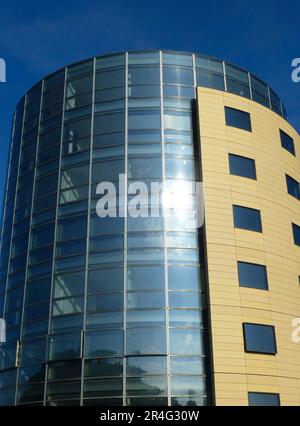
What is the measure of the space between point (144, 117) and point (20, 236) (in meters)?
9.85

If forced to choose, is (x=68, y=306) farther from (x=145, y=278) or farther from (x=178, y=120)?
(x=178, y=120)

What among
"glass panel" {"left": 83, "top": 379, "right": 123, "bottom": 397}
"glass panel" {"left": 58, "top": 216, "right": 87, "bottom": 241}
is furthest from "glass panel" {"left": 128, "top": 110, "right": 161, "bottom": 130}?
"glass panel" {"left": 83, "top": 379, "right": 123, "bottom": 397}

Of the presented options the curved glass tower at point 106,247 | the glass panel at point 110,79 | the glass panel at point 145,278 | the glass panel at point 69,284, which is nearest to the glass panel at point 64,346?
the curved glass tower at point 106,247

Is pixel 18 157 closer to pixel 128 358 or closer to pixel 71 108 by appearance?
pixel 71 108

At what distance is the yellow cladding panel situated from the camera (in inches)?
938

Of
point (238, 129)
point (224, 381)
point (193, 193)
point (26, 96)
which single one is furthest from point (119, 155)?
point (224, 381)

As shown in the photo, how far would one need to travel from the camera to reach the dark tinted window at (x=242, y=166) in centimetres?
2823

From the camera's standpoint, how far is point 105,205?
26.7m

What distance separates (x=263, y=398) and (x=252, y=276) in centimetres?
590

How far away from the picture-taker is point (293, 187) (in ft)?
103

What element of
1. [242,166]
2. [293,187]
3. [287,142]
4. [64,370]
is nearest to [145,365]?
[64,370]

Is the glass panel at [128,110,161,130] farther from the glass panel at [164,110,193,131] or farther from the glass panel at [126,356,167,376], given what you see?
the glass panel at [126,356,167,376]

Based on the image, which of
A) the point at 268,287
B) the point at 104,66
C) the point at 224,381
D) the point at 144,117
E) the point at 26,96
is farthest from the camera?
the point at 26,96

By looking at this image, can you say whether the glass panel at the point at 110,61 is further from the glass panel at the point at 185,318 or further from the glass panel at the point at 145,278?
the glass panel at the point at 185,318
